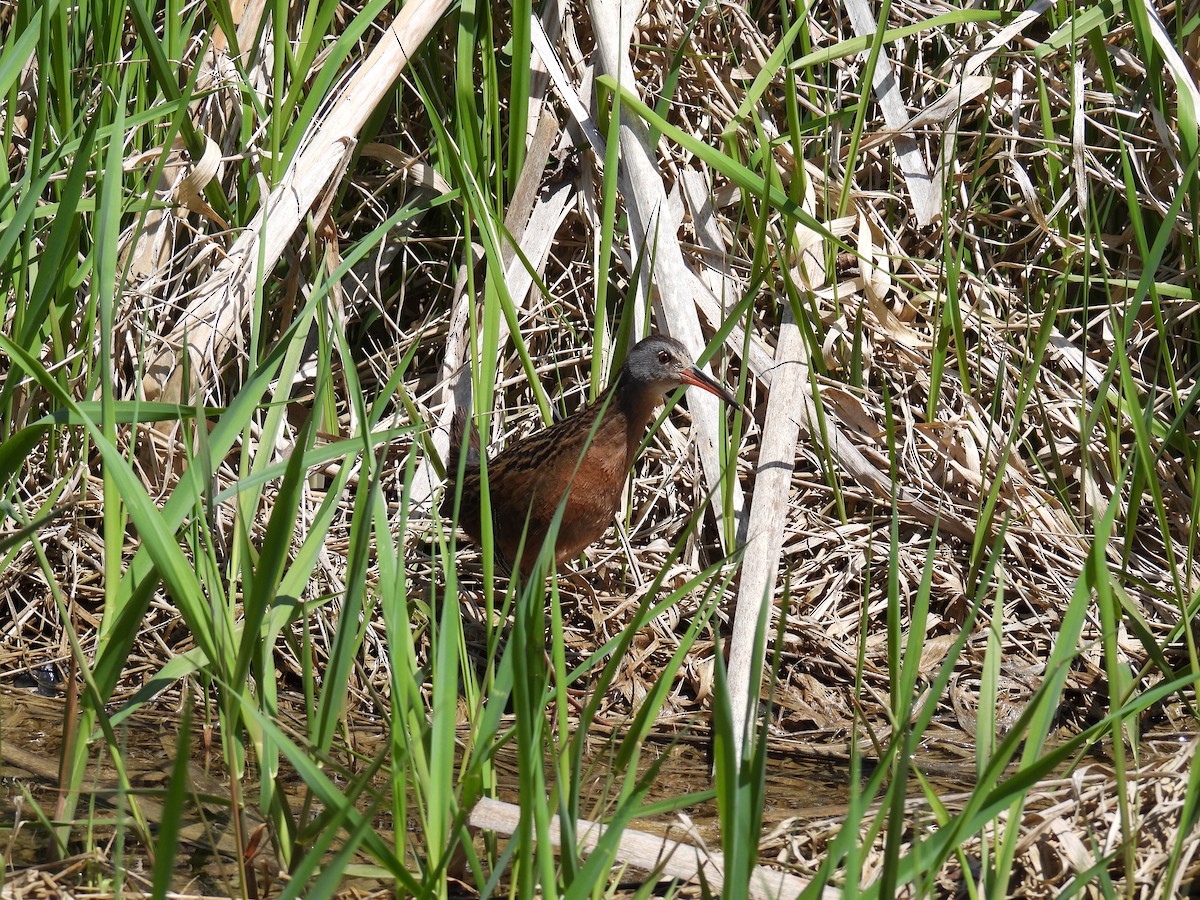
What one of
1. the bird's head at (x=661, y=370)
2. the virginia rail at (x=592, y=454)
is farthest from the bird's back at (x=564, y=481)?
the bird's head at (x=661, y=370)

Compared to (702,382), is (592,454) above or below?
below

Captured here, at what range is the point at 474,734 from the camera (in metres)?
2.14

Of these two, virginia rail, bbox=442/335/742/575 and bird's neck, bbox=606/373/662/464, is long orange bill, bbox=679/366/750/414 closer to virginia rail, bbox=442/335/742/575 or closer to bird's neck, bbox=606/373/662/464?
virginia rail, bbox=442/335/742/575

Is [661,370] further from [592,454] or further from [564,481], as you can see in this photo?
[564,481]

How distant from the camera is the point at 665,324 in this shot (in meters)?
3.80

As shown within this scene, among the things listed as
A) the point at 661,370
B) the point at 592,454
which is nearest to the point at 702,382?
the point at 661,370

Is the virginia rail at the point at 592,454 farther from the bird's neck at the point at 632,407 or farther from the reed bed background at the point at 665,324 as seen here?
the reed bed background at the point at 665,324

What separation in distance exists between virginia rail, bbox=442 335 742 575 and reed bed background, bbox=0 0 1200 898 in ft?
0.36

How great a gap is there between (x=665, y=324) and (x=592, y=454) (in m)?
0.48

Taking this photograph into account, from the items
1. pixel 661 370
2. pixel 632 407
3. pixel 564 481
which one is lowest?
pixel 564 481

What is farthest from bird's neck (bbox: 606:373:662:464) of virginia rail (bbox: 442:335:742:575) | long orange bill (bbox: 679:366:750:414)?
long orange bill (bbox: 679:366:750:414)

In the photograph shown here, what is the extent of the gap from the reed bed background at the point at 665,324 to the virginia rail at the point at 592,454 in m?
0.11

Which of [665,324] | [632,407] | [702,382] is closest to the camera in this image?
[702,382]

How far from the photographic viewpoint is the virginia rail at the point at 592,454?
358cm
